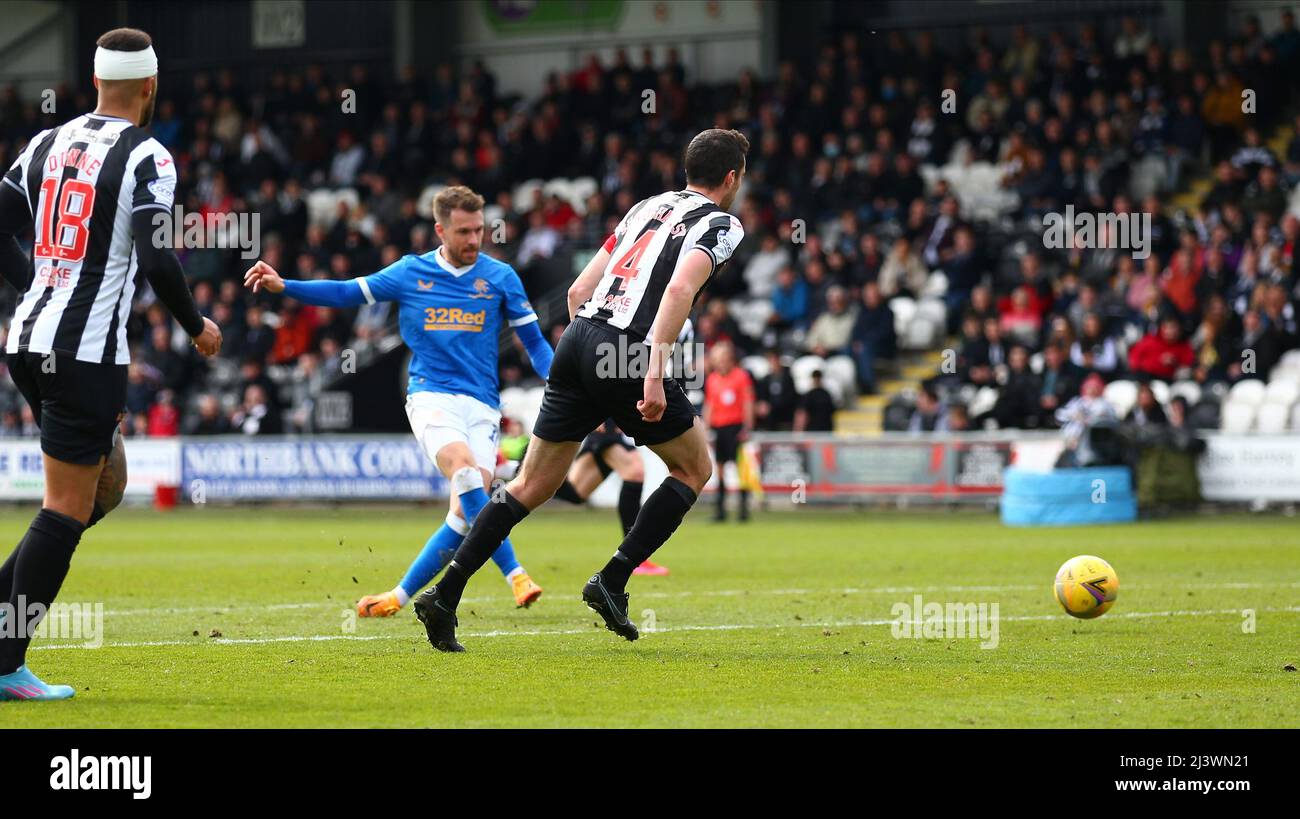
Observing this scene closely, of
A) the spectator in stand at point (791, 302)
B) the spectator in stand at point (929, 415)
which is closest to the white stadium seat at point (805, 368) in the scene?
the spectator in stand at point (791, 302)

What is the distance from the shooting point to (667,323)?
7891 millimetres

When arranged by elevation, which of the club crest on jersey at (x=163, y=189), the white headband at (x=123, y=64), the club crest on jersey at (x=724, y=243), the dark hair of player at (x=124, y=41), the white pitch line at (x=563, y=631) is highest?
the dark hair of player at (x=124, y=41)

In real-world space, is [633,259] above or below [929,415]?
above

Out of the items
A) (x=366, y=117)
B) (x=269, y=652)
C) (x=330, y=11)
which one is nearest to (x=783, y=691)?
(x=269, y=652)

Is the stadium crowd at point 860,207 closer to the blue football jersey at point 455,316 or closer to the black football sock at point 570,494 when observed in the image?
the black football sock at point 570,494

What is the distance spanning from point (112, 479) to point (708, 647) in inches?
117

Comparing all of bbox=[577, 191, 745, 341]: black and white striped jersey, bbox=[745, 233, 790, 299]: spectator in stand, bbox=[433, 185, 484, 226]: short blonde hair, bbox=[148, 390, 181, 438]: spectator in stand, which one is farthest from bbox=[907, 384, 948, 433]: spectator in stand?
bbox=[577, 191, 745, 341]: black and white striped jersey

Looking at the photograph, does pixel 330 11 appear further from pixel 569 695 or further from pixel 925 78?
pixel 569 695

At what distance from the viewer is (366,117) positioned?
35281 millimetres

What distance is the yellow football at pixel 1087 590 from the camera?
9500mm

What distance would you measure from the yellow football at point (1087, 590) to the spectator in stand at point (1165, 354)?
14179mm

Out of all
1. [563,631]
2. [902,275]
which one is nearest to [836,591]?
[563,631]

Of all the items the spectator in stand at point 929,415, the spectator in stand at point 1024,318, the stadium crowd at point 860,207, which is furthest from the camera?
the spectator in stand at point 1024,318

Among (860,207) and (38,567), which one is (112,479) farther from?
(860,207)
